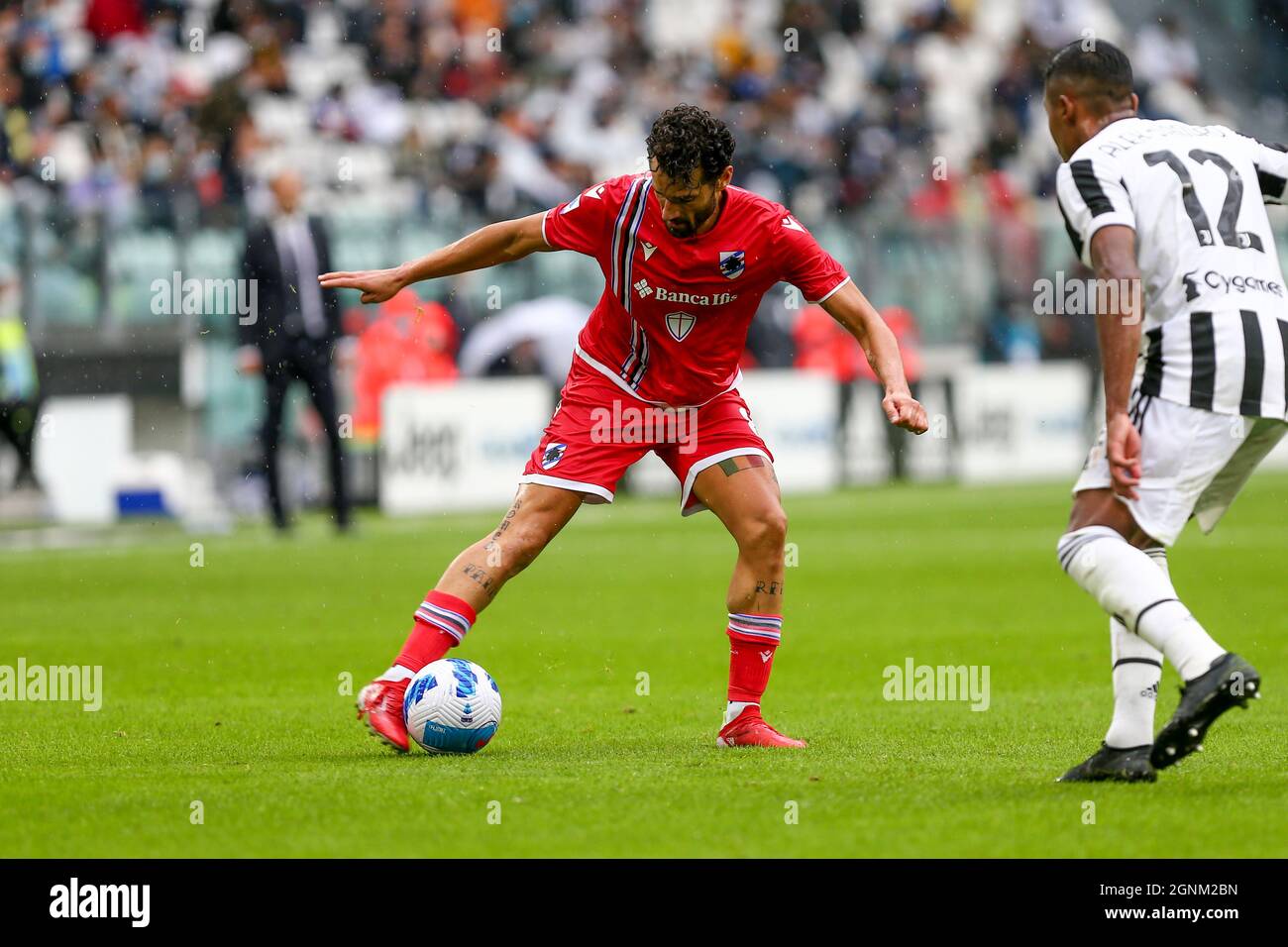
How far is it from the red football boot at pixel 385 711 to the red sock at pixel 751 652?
116cm

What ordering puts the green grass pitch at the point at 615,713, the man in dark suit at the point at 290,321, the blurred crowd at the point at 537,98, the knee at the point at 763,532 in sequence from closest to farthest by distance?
the green grass pitch at the point at 615,713, the knee at the point at 763,532, the man in dark suit at the point at 290,321, the blurred crowd at the point at 537,98

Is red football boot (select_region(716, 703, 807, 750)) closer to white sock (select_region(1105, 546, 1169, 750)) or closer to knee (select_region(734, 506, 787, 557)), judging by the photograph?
knee (select_region(734, 506, 787, 557))

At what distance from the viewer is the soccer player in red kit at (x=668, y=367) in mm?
6305

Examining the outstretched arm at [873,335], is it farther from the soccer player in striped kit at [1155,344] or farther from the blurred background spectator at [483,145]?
the blurred background spectator at [483,145]

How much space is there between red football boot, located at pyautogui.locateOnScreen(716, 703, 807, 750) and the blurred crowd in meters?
12.1

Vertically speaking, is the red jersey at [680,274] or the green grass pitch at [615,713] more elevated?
the red jersey at [680,274]

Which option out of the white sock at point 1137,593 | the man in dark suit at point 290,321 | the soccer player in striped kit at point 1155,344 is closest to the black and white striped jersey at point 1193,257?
the soccer player in striped kit at point 1155,344

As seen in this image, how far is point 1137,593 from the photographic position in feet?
16.7

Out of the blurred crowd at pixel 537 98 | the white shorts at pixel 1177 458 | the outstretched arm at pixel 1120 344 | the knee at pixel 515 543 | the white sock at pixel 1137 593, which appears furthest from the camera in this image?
the blurred crowd at pixel 537 98

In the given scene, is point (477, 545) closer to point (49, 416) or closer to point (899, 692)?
point (899, 692)

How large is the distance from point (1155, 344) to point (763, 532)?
1.71m

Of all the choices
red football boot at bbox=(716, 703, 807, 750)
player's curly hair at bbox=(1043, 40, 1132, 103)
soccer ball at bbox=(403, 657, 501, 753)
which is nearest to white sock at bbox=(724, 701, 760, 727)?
red football boot at bbox=(716, 703, 807, 750)

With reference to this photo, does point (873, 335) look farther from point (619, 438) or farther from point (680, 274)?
point (619, 438)
